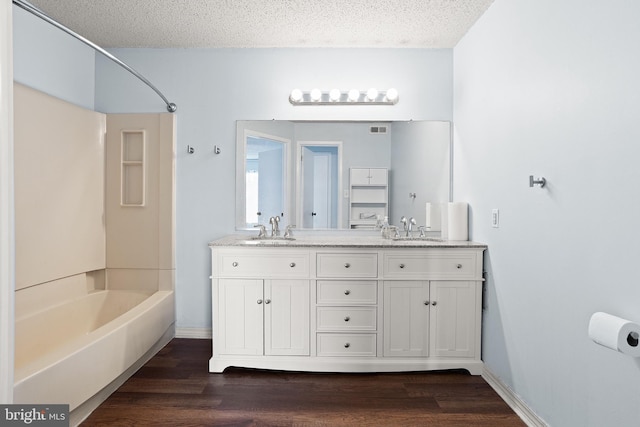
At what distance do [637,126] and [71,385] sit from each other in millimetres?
2518

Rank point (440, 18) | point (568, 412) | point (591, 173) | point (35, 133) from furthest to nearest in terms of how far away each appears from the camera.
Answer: point (440, 18), point (35, 133), point (568, 412), point (591, 173)

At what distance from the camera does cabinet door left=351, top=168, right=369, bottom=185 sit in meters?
3.14

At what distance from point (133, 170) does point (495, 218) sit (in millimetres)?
2715

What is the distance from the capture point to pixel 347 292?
2.62m

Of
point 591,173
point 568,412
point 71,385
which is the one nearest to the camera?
point 591,173

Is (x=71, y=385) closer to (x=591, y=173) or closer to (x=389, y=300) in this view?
(x=389, y=300)

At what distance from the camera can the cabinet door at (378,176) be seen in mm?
3131

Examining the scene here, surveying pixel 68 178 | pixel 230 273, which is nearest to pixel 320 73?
pixel 230 273

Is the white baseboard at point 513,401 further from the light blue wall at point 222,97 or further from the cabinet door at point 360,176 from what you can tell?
the light blue wall at point 222,97

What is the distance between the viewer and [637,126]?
4.38 ft

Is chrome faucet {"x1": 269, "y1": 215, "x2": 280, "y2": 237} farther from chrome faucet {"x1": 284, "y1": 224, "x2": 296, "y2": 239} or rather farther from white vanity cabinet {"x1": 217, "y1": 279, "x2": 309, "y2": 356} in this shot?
white vanity cabinet {"x1": 217, "y1": 279, "x2": 309, "y2": 356}

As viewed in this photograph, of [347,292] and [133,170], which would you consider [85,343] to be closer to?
[347,292]

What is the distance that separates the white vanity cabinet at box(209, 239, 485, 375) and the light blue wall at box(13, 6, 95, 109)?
1.89 metres

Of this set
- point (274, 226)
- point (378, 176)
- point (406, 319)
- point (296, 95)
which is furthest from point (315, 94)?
point (406, 319)
